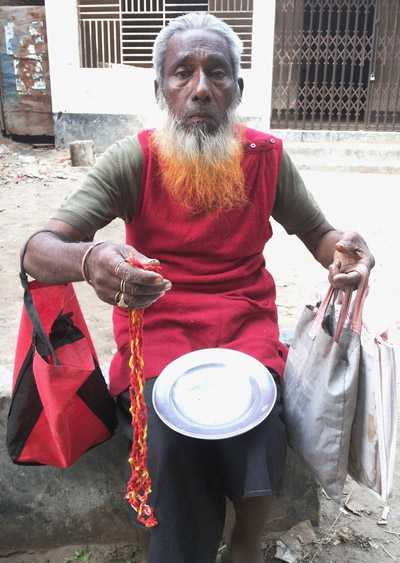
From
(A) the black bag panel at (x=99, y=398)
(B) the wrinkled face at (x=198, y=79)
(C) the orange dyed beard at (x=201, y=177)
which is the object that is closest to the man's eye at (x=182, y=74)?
(B) the wrinkled face at (x=198, y=79)

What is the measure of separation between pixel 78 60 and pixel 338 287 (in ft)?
29.3

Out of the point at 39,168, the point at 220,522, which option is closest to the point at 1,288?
the point at 220,522

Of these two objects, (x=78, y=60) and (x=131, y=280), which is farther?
(x=78, y=60)

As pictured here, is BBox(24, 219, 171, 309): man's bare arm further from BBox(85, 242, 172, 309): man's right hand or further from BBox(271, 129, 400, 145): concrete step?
BBox(271, 129, 400, 145): concrete step

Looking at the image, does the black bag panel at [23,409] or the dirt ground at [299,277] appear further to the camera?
the dirt ground at [299,277]

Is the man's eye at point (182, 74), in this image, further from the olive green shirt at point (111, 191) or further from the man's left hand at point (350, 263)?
the man's left hand at point (350, 263)

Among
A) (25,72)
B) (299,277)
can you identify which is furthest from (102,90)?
(299,277)

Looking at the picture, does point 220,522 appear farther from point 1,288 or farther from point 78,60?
point 78,60

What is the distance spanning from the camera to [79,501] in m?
1.98

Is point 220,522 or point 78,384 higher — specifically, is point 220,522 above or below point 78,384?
below

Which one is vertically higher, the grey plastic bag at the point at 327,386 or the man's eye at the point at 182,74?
the man's eye at the point at 182,74

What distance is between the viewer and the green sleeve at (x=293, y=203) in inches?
76.8

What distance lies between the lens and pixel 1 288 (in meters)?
4.35

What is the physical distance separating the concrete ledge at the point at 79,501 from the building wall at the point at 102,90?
7.85 meters
